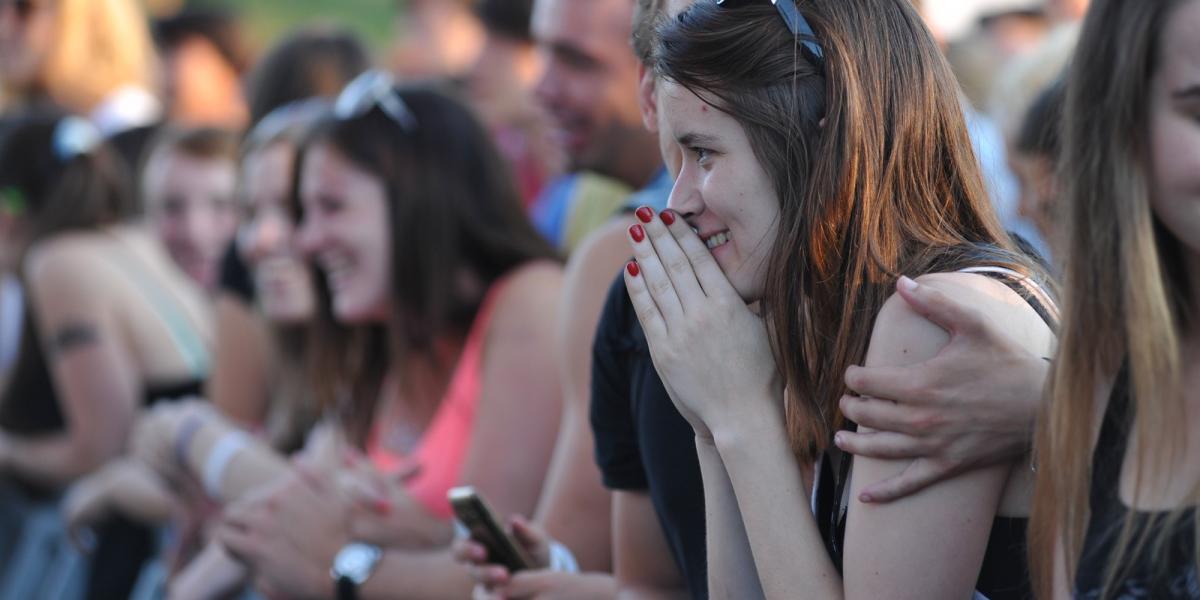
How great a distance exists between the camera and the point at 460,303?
11.7 feet

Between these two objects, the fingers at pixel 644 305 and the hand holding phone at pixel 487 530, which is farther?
the hand holding phone at pixel 487 530

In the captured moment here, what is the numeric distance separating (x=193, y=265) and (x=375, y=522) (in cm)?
267

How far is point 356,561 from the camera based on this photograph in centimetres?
326

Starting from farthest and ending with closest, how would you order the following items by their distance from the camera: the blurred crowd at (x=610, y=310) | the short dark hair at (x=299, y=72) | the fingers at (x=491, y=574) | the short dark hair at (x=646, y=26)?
the short dark hair at (x=299, y=72) < the fingers at (x=491, y=574) < the short dark hair at (x=646, y=26) < the blurred crowd at (x=610, y=310)

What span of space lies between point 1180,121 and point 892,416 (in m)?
0.50

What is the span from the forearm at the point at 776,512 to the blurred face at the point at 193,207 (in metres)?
3.82

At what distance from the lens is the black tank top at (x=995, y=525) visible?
6.07 feet

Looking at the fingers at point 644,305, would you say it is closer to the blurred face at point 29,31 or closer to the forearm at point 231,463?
the forearm at point 231,463

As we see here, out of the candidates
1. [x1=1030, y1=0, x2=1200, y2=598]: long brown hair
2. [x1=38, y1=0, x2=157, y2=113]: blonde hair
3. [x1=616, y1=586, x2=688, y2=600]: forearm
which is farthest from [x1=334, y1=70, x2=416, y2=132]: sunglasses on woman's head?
[x1=38, y1=0, x2=157, y2=113]: blonde hair

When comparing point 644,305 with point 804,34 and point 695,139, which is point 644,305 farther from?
point 804,34

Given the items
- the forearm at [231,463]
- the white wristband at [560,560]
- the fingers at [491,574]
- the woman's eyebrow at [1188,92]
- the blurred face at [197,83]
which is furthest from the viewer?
the blurred face at [197,83]

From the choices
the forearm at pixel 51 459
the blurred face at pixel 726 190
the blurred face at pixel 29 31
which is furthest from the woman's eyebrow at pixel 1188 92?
the blurred face at pixel 29 31

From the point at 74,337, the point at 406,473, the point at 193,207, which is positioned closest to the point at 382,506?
the point at 406,473

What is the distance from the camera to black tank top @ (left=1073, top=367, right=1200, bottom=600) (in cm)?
152
